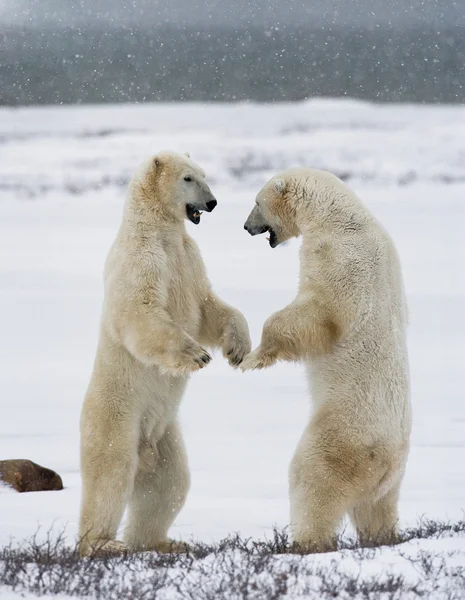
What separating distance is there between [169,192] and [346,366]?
3.75ft

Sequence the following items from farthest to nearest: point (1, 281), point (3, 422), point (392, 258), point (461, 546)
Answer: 1. point (1, 281)
2. point (3, 422)
3. point (392, 258)
4. point (461, 546)

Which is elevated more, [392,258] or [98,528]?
[392,258]

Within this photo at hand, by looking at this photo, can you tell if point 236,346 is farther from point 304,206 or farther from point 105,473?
point 105,473

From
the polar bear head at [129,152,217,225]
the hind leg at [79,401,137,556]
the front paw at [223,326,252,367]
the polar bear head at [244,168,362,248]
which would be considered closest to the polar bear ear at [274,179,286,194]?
the polar bear head at [244,168,362,248]

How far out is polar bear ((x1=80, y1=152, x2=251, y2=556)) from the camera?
171 inches

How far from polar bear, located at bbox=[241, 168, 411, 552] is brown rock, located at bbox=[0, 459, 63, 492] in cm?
171

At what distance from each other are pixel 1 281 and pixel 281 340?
36.2 ft

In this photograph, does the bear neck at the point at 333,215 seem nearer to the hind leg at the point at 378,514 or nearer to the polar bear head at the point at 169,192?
the polar bear head at the point at 169,192

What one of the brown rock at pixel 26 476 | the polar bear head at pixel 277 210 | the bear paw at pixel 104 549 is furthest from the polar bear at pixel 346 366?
the brown rock at pixel 26 476

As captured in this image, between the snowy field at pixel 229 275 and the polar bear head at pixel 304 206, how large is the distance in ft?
4.38

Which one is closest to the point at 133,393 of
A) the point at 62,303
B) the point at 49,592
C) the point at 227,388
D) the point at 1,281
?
the point at 49,592

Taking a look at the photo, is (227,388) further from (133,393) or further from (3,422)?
(133,393)

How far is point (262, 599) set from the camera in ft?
10.4

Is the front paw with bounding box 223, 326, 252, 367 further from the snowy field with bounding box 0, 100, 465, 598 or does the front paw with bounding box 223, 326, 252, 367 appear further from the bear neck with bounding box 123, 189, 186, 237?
the snowy field with bounding box 0, 100, 465, 598
